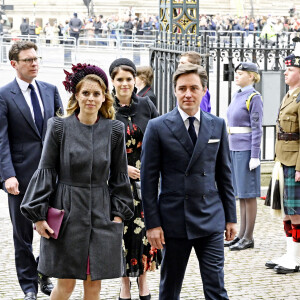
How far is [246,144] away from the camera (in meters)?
8.57

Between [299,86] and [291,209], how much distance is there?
3.33 feet

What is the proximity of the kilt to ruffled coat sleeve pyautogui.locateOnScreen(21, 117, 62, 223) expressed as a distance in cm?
274

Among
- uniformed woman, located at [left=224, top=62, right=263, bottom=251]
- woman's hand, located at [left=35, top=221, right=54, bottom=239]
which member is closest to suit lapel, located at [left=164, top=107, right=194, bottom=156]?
woman's hand, located at [left=35, top=221, right=54, bottom=239]

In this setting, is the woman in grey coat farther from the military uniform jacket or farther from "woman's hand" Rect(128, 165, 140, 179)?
the military uniform jacket

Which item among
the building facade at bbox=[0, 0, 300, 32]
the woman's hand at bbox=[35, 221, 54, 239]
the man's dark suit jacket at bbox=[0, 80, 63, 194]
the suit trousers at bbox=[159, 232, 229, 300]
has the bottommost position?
the suit trousers at bbox=[159, 232, 229, 300]

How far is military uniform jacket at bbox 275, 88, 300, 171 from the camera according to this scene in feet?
23.7

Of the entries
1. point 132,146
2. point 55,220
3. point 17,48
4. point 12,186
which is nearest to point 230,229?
point 55,220

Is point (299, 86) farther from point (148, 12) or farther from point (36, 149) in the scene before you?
point (148, 12)

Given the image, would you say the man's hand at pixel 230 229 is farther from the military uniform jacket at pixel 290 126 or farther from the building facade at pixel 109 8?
the building facade at pixel 109 8

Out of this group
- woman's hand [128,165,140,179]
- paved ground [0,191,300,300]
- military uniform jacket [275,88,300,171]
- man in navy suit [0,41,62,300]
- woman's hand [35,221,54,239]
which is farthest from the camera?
military uniform jacket [275,88,300,171]

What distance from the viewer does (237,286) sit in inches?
276

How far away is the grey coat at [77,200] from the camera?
16.7 ft

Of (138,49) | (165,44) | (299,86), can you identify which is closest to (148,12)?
(138,49)

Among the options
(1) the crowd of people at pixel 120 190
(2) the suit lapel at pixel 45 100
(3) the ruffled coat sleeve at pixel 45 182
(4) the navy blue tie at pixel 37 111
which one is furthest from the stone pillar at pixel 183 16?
(3) the ruffled coat sleeve at pixel 45 182
